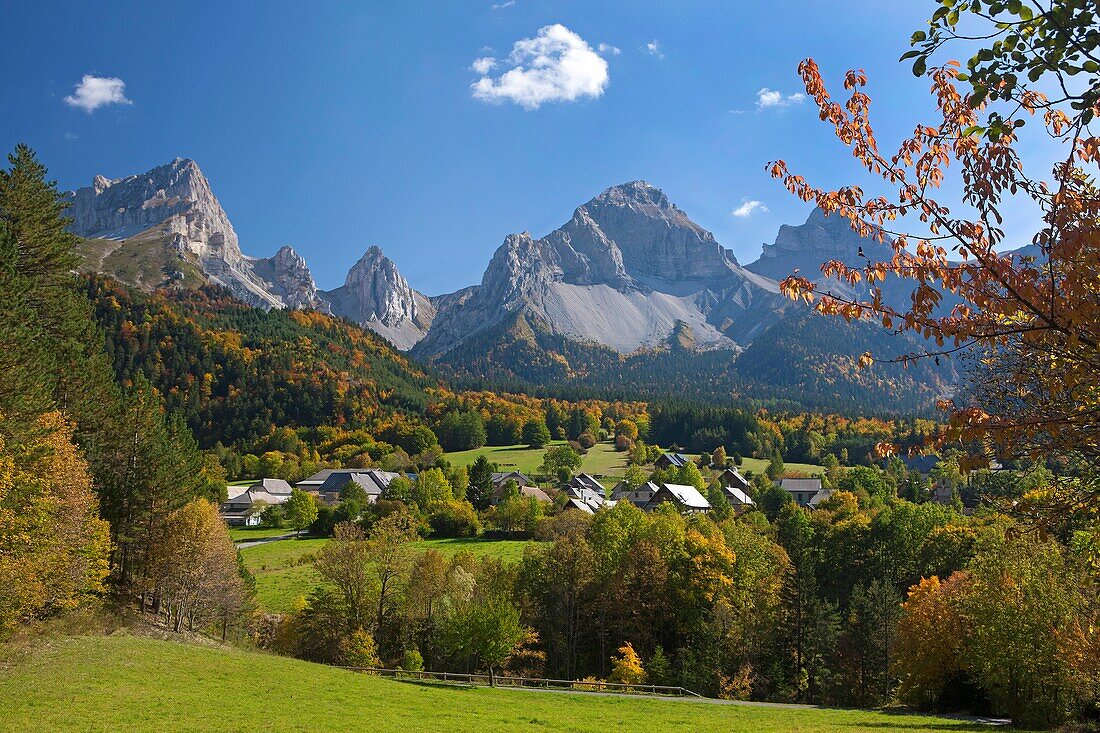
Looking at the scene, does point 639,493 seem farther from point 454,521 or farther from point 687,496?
point 454,521

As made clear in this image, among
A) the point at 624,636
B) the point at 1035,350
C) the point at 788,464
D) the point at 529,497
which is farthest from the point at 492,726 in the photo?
the point at 788,464

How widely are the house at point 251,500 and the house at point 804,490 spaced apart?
77.3 meters

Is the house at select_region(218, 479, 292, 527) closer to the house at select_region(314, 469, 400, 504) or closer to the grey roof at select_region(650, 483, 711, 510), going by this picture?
the house at select_region(314, 469, 400, 504)

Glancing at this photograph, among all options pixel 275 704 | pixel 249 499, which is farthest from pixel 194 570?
pixel 249 499

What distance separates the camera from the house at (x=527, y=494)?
308 feet

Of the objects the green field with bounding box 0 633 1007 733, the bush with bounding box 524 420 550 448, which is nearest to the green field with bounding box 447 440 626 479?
the bush with bounding box 524 420 550 448

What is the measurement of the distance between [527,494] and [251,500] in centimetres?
4233

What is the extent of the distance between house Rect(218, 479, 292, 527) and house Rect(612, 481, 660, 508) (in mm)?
52181

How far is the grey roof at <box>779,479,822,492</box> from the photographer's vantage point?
105562 millimetres

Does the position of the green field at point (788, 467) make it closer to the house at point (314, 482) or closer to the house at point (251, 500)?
the house at point (314, 482)

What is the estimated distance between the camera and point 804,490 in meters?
105

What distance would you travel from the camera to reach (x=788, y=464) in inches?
5605

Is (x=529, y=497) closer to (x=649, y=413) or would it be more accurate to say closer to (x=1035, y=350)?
(x=1035, y=350)

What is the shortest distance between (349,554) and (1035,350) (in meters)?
43.6
